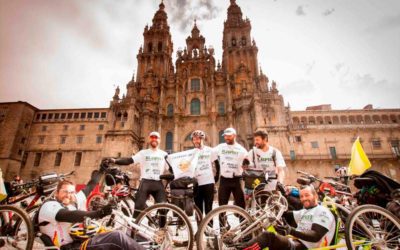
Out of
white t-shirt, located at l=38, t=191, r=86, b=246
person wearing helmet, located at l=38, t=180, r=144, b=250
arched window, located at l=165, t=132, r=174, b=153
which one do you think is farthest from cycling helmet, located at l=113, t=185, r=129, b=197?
arched window, located at l=165, t=132, r=174, b=153

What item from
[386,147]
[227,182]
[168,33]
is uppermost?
[168,33]

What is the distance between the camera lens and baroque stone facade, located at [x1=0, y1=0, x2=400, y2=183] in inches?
1136

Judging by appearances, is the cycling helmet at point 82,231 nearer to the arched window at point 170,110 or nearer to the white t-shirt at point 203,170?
the white t-shirt at point 203,170

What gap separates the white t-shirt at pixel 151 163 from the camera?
4801 millimetres

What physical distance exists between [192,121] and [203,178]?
28490 millimetres

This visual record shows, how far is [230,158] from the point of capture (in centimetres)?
491

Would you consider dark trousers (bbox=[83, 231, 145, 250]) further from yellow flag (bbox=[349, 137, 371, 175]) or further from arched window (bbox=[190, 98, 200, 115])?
arched window (bbox=[190, 98, 200, 115])

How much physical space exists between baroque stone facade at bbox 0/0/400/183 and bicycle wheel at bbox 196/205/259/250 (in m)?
25.7

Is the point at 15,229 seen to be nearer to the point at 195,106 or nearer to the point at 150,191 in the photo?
the point at 150,191

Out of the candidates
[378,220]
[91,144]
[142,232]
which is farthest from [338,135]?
[91,144]

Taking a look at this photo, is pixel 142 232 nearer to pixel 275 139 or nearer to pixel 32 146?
pixel 275 139

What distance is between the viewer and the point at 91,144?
114 ft

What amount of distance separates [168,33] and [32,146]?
3212 cm

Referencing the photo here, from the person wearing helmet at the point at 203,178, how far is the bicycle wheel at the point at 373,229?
8.48 ft
